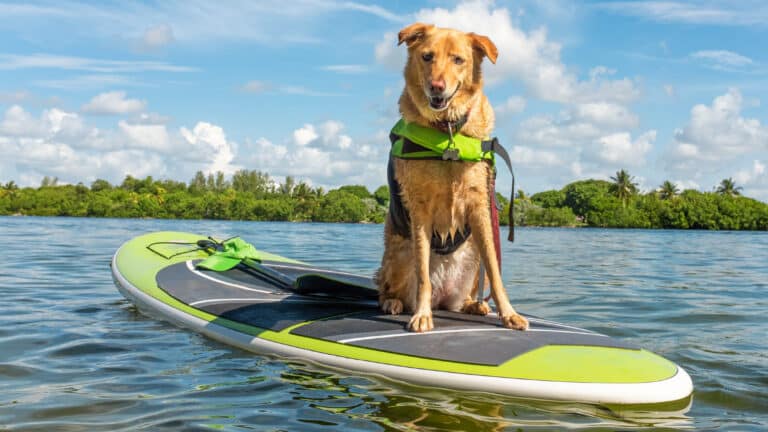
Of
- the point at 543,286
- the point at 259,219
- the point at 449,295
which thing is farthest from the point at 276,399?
the point at 259,219

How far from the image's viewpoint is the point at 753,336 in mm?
5746

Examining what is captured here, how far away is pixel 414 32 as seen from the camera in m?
3.92

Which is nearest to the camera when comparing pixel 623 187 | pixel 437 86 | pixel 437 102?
pixel 437 86

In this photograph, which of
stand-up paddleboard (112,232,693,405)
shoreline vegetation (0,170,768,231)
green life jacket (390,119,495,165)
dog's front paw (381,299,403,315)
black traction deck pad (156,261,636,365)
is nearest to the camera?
stand-up paddleboard (112,232,693,405)

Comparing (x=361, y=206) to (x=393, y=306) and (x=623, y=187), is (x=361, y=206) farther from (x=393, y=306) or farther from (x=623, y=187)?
(x=393, y=306)

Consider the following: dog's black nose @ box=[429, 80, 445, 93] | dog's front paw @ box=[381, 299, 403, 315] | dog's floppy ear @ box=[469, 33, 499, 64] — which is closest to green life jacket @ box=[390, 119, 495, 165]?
dog's black nose @ box=[429, 80, 445, 93]

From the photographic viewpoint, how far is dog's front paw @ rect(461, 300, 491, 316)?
14.9 feet

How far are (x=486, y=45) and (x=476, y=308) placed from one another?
1.96m

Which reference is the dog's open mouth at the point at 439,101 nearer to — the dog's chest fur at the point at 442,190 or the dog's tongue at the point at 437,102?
the dog's tongue at the point at 437,102

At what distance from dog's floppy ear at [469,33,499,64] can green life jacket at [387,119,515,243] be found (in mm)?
543

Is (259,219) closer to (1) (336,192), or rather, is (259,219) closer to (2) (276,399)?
(1) (336,192)

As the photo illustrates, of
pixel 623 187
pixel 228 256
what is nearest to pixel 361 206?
pixel 623 187

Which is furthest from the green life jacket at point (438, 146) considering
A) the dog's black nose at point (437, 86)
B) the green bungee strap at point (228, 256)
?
the green bungee strap at point (228, 256)

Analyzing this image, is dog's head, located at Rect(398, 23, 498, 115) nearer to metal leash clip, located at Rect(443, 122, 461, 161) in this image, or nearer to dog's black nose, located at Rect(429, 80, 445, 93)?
dog's black nose, located at Rect(429, 80, 445, 93)
